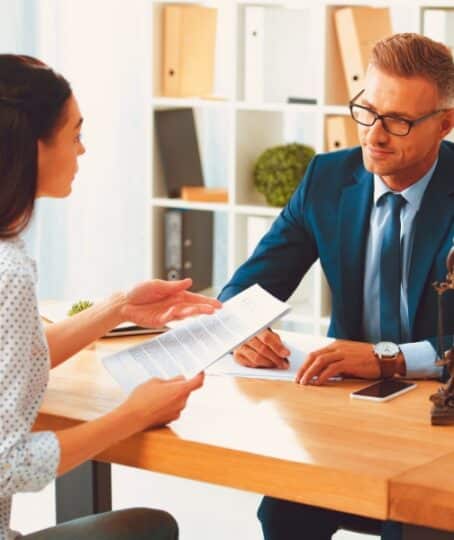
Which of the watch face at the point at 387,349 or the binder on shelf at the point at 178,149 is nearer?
the watch face at the point at 387,349

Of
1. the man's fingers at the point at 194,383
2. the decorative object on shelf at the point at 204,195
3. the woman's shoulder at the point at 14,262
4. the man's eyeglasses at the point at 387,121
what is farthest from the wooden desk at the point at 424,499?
the decorative object on shelf at the point at 204,195

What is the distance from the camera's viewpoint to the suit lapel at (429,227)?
97.6 inches

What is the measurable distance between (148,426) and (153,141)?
2.61m

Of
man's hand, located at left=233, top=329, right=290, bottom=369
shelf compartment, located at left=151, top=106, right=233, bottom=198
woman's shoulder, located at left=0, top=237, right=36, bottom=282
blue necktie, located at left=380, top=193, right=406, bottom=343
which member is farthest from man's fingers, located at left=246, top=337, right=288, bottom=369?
shelf compartment, located at left=151, top=106, right=233, bottom=198

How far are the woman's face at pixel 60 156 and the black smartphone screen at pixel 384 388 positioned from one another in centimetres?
62

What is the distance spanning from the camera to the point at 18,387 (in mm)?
1707

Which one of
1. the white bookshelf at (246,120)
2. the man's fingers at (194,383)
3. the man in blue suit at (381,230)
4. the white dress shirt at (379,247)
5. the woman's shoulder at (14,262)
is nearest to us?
the woman's shoulder at (14,262)

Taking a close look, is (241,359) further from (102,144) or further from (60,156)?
(102,144)

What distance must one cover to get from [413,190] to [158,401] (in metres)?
0.93

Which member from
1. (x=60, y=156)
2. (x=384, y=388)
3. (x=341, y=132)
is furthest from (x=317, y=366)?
(x=341, y=132)

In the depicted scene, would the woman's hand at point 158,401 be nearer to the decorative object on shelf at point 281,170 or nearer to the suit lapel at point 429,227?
the suit lapel at point 429,227

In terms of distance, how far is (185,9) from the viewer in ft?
14.0

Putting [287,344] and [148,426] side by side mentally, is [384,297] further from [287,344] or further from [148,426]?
[148,426]

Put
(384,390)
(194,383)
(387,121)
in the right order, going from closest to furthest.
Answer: (194,383), (384,390), (387,121)
